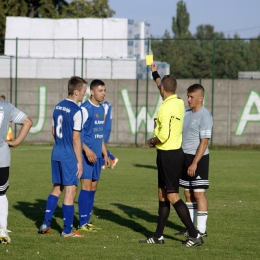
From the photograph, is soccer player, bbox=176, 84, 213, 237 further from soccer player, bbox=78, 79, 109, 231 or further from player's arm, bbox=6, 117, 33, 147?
player's arm, bbox=6, 117, 33, 147

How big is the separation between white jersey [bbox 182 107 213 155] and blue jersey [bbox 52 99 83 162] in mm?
1485

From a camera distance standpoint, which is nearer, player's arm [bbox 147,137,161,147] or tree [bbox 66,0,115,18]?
player's arm [bbox 147,137,161,147]

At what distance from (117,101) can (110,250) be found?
2214cm

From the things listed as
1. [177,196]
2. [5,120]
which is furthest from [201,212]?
[5,120]

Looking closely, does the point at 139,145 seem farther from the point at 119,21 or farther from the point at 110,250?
the point at 110,250

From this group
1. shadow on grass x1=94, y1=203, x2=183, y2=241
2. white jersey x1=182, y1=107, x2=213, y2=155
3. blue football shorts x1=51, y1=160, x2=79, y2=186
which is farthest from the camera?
shadow on grass x1=94, y1=203, x2=183, y2=241

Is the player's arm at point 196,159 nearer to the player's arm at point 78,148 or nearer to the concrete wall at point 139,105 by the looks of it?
the player's arm at point 78,148

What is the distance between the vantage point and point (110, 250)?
924cm

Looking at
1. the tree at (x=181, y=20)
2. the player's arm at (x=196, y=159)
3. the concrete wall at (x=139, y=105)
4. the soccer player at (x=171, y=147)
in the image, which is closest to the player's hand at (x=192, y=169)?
the player's arm at (x=196, y=159)

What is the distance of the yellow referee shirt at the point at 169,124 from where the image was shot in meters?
9.38

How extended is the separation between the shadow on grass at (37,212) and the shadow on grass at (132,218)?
0.59 m

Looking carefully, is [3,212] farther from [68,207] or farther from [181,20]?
[181,20]

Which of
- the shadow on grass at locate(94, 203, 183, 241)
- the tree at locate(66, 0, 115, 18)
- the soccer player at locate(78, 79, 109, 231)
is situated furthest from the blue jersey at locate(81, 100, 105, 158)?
the tree at locate(66, 0, 115, 18)

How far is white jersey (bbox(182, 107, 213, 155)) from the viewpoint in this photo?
10227 millimetres
